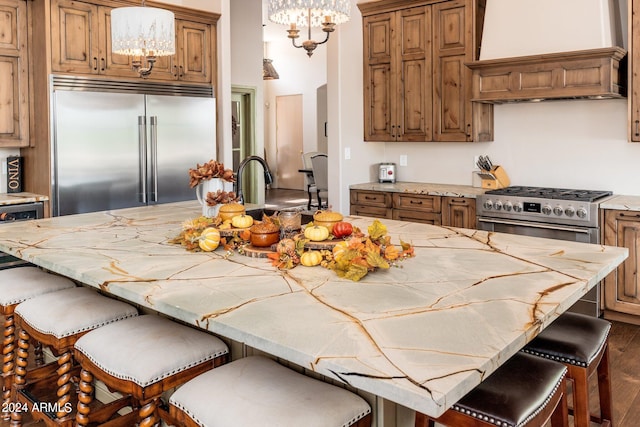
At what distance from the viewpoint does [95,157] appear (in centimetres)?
453

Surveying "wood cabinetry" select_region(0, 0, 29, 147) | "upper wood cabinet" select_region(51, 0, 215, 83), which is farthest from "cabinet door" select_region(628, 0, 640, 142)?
"wood cabinetry" select_region(0, 0, 29, 147)

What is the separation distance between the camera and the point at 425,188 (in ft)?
16.3

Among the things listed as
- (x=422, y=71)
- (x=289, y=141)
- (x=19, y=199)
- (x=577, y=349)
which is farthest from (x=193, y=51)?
(x=289, y=141)

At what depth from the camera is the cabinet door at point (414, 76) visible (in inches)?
196

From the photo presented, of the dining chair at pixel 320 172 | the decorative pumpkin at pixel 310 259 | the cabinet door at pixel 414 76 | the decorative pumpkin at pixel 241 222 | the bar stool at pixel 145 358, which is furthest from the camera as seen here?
the dining chair at pixel 320 172

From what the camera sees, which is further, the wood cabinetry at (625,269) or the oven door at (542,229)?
the oven door at (542,229)

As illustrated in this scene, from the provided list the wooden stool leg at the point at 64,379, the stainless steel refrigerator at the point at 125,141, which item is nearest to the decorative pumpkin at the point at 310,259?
the wooden stool leg at the point at 64,379

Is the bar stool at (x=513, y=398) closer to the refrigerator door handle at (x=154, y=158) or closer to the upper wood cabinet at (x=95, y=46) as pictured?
the refrigerator door handle at (x=154, y=158)

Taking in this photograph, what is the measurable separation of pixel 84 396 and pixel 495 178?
3.83 meters

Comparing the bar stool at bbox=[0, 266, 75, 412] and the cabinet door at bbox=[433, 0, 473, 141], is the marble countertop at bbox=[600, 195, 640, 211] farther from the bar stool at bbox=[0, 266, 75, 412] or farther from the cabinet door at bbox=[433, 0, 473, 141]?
the bar stool at bbox=[0, 266, 75, 412]

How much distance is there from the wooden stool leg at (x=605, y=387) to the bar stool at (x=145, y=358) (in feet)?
4.94

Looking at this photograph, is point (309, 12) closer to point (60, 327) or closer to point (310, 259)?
point (310, 259)

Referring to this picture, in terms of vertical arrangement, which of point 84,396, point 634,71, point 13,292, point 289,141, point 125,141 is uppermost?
point 289,141

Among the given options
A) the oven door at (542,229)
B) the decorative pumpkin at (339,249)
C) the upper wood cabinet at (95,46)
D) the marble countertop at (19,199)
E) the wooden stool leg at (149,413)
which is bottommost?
the wooden stool leg at (149,413)
